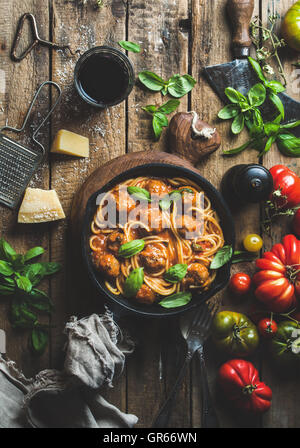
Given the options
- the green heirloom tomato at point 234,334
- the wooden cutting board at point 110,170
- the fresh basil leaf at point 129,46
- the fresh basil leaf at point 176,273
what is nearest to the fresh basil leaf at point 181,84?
the fresh basil leaf at point 129,46

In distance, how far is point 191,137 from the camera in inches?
90.3

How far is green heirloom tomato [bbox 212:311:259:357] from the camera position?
2.24 m

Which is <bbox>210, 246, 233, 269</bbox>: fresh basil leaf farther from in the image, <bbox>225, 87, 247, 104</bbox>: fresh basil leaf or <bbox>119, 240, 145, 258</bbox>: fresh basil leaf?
<bbox>225, 87, 247, 104</bbox>: fresh basil leaf

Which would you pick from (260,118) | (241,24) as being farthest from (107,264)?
(241,24)

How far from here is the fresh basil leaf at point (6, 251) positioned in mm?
2223

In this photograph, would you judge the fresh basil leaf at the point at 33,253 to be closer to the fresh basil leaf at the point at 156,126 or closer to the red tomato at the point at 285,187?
the fresh basil leaf at the point at 156,126

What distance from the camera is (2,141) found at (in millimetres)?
2283

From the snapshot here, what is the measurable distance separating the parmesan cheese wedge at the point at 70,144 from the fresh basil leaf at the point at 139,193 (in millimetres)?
438

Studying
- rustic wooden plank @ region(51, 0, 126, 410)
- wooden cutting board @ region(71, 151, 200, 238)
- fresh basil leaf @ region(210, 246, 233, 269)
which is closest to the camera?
fresh basil leaf @ region(210, 246, 233, 269)

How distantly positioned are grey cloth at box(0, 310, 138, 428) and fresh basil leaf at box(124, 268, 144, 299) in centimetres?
23

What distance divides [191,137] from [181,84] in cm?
30

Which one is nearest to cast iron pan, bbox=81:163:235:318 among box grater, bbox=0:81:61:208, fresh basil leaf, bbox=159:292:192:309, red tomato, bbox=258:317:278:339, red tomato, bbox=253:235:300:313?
fresh basil leaf, bbox=159:292:192:309

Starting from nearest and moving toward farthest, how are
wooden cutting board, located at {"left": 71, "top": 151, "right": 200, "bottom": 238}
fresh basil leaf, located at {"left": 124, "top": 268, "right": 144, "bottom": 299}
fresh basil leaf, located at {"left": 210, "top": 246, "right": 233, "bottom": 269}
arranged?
fresh basil leaf, located at {"left": 124, "top": 268, "right": 144, "bottom": 299} < fresh basil leaf, located at {"left": 210, "top": 246, "right": 233, "bottom": 269} < wooden cutting board, located at {"left": 71, "top": 151, "right": 200, "bottom": 238}
